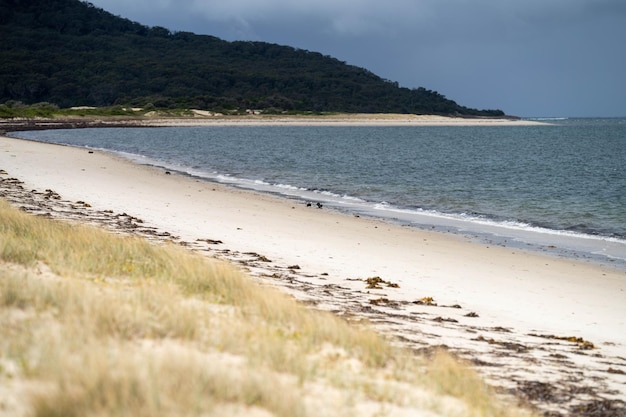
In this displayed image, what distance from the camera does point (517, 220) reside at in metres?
22.2

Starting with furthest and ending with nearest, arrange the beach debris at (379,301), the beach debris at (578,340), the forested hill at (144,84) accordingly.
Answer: the forested hill at (144,84) → the beach debris at (379,301) → the beach debris at (578,340)

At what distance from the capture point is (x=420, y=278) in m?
12.8

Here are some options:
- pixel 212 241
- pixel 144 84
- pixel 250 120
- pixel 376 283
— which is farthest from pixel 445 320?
pixel 144 84

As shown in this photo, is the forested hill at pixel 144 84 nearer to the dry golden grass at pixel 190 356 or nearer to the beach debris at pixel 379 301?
the beach debris at pixel 379 301

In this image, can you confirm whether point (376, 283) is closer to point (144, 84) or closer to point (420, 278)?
point (420, 278)

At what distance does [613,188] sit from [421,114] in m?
160

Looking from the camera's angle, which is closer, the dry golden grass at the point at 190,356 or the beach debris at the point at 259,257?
the dry golden grass at the point at 190,356

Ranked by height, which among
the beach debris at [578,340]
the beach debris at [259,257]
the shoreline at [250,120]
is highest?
the shoreline at [250,120]

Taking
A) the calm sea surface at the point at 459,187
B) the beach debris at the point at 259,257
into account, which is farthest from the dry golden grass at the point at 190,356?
the calm sea surface at the point at 459,187

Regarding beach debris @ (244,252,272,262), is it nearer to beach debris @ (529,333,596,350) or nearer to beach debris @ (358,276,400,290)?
beach debris @ (358,276,400,290)

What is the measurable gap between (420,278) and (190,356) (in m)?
7.72

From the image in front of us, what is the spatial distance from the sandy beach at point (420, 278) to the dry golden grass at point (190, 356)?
1258 millimetres

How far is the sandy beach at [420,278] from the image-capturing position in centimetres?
805

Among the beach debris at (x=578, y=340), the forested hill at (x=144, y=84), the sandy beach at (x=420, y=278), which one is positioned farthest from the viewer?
the forested hill at (x=144, y=84)
